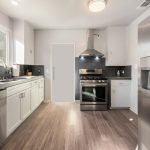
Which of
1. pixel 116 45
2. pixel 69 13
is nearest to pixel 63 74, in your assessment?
pixel 116 45

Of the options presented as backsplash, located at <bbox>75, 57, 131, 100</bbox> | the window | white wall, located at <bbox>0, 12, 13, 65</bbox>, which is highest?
white wall, located at <bbox>0, 12, 13, 65</bbox>

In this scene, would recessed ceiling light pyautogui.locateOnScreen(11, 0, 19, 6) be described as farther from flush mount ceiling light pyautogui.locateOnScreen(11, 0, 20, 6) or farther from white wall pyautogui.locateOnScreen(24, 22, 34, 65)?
white wall pyautogui.locateOnScreen(24, 22, 34, 65)

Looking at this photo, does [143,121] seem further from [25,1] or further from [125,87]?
[125,87]

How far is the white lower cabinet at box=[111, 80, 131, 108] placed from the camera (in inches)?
187

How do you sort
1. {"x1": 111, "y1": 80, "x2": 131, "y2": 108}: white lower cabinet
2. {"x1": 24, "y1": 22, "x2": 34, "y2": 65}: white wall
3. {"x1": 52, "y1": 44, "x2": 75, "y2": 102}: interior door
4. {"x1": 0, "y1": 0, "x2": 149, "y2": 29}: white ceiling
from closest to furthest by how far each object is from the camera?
{"x1": 0, "y1": 0, "x2": 149, "y2": 29}: white ceiling → {"x1": 24, "y1": 22, "x2": 34, "y2": 65}: white wall → {"x1": 111, "y1": 80, "x2": 131, "y2": 108}: white lower cabinet → {"x1": 52, "y1": 44, "x2": 75, "y2": 102}: interior door

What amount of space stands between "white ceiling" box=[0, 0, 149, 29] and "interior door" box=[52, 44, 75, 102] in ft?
3.22

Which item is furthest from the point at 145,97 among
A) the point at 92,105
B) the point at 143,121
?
the point at 92,105

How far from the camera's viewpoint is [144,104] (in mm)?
1559

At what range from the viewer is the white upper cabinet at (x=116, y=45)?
5086 mm

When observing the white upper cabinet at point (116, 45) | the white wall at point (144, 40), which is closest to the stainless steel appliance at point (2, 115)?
the white wall at point (144, 40)

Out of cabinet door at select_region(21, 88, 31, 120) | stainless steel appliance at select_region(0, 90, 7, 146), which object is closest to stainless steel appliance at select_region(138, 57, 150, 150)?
stainless steel appliance at select_region(0, 90, 7, 146)

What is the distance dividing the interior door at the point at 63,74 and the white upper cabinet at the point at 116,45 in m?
1.29

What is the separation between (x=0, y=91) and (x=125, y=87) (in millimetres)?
3521

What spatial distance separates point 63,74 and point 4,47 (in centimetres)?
211
